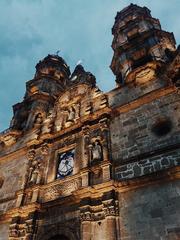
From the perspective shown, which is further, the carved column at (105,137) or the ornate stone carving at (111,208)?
the carved column at (105,137)

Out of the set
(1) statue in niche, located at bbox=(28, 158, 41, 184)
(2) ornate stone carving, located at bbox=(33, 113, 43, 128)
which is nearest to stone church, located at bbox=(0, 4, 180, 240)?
(1) statue in niche, located at bbox=(28, 158, 41, 184)

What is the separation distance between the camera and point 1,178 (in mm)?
12672

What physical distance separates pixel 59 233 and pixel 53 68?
17135 millimetres

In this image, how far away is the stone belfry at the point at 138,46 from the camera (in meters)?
13.4

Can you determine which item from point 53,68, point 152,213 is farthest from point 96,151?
point 53,68

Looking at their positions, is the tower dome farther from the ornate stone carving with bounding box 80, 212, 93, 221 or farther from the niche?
the ornate stone carving with bounding box 80, 212, 93, 221

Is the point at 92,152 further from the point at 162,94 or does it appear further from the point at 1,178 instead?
the point at 1,178

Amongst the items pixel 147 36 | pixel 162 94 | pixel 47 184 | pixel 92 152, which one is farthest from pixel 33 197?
pixel 147 36

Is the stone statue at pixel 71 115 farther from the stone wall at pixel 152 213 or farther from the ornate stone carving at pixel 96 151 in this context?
the stone wall at pixel 152 213

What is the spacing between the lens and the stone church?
736 cm

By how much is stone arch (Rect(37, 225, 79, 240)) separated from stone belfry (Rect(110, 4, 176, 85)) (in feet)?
24.7

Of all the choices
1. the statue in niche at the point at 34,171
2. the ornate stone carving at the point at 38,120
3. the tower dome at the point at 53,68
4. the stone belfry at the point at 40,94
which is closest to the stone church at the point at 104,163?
the statue in niche at the point at 34,171

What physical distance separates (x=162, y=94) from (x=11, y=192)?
826 cm

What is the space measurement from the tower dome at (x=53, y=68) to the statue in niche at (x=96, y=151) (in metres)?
12.5
